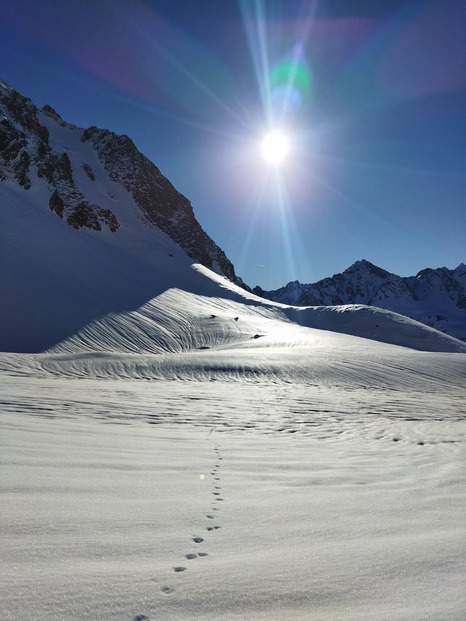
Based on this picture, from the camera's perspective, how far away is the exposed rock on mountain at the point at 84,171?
5288 cm

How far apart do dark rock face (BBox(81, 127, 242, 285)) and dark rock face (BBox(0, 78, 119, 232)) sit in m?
14.9

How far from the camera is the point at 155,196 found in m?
78.5

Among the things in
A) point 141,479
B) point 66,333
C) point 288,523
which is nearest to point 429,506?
point 288,523

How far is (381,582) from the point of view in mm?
2189

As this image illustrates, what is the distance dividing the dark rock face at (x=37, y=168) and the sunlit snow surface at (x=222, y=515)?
4943 cm

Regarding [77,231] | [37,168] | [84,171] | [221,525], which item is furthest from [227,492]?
A: [84,171]

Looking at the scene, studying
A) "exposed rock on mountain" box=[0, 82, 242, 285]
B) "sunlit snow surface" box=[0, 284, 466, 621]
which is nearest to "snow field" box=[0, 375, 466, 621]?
"sunlit snow surface" box=[0, 284, 466, 621]

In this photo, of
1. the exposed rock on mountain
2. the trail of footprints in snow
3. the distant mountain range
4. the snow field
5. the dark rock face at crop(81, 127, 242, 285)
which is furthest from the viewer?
the dark rock face at crop(81, 127, 242, 285)

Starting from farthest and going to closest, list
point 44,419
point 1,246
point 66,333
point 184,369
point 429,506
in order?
point 1,246
point 66,333
point 184,369
point 44,419
point 429,506

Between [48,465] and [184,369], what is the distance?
13584 mm

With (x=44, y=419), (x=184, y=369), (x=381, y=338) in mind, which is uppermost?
(x=381, y=338)

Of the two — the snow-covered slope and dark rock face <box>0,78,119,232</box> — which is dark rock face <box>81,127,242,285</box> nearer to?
the snow-covered slope

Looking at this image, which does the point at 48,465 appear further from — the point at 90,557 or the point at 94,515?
Result: the point at 90,557

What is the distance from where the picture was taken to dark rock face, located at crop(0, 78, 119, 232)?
169ft
